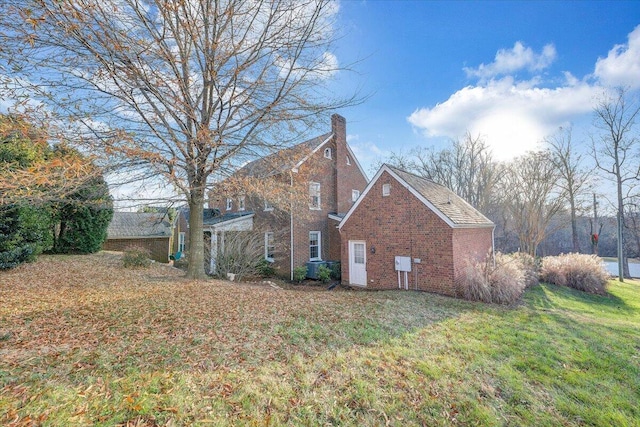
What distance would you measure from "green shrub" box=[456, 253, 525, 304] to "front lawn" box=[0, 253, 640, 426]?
6.88ft

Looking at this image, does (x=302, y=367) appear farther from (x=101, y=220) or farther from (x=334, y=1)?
(x=101, y=220)

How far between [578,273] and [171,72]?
19309 millimetres

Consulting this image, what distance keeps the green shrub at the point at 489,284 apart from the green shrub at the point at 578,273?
21.7 ft

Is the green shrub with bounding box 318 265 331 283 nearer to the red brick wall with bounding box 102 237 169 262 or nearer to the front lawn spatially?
the front lawn

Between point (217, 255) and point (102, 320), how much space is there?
7943 millimetres

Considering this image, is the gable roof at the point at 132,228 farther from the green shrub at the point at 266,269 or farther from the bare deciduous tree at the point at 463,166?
the bare deciduous tree at the point at 463,166

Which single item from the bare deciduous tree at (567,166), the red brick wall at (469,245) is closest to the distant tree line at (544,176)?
the bare deciduous tree at (567,166)


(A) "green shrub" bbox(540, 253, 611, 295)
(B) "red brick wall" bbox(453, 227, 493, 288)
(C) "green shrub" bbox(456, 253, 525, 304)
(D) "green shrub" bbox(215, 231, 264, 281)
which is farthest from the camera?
(A) "green shrub" bbox(540, 253, 611, 295)

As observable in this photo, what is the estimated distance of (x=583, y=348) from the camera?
508cm

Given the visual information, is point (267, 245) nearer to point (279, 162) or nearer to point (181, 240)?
point (279, 162)

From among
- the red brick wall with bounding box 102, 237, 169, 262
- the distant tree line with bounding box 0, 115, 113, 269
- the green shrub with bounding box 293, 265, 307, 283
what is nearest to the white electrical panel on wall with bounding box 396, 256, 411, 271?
the green shrub with bounding box 293, 265, 307, 283

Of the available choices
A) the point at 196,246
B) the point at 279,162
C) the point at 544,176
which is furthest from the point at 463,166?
the point at 196,246

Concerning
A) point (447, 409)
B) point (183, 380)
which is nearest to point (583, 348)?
point (447, 409)

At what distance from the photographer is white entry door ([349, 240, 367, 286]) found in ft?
39.0
